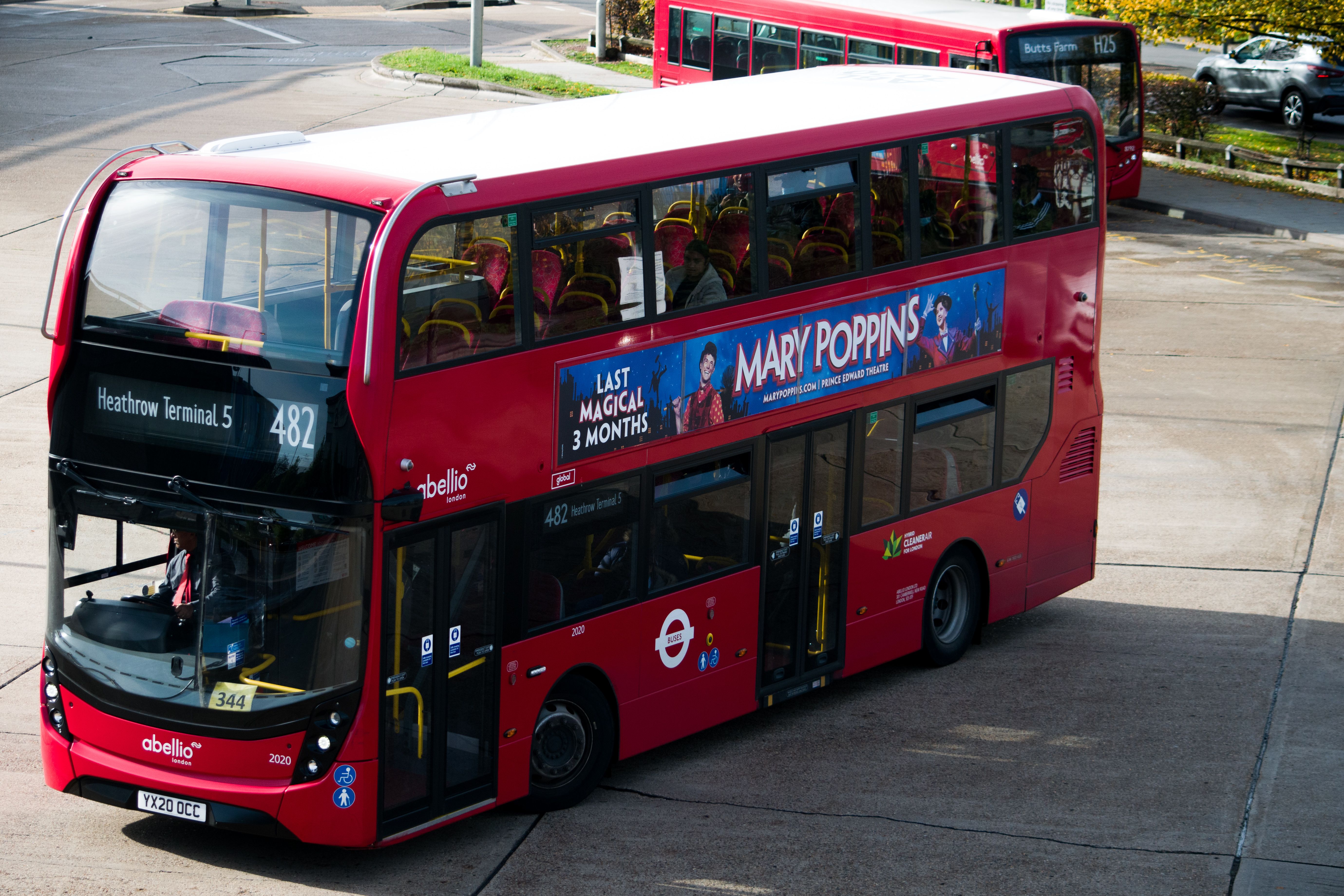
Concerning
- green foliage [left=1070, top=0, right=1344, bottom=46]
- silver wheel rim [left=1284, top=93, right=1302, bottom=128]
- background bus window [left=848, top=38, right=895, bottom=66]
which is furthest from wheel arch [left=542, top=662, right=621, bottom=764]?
silver wheel rim [left=1284, top=93, right=1302, bottom=128]

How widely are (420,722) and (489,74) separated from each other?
28389mm

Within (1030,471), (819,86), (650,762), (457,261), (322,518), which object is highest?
(819,86)

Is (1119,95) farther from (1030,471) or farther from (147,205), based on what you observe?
(147,205)

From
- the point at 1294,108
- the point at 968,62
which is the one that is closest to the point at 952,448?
the point at 968,62

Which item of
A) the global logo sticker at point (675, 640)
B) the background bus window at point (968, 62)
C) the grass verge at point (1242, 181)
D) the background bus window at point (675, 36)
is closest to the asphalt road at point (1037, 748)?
the global logo sticker at point (675, 640)

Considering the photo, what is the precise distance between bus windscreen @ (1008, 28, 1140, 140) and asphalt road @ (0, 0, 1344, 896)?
604 centimetres

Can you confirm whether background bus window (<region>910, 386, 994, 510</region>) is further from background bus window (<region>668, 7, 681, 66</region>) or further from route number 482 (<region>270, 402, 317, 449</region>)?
background bus window (<region>668, 7, 681, 66</region>)

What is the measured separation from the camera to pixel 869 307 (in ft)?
34.8

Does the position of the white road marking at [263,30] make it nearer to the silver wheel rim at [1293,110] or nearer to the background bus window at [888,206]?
the silver wheel rim at [1293,110]

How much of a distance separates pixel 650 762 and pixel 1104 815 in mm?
2700

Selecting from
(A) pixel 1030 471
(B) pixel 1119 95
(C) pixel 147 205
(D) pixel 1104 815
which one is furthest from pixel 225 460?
(B) pixel 1119 95

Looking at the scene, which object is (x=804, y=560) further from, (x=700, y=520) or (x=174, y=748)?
(x=174, y=748)

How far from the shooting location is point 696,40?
30.0 meters

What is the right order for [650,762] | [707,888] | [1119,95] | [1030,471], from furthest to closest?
1. [1119,95]
2. [1030,471]
3. [650,762]
4. [707,888]
